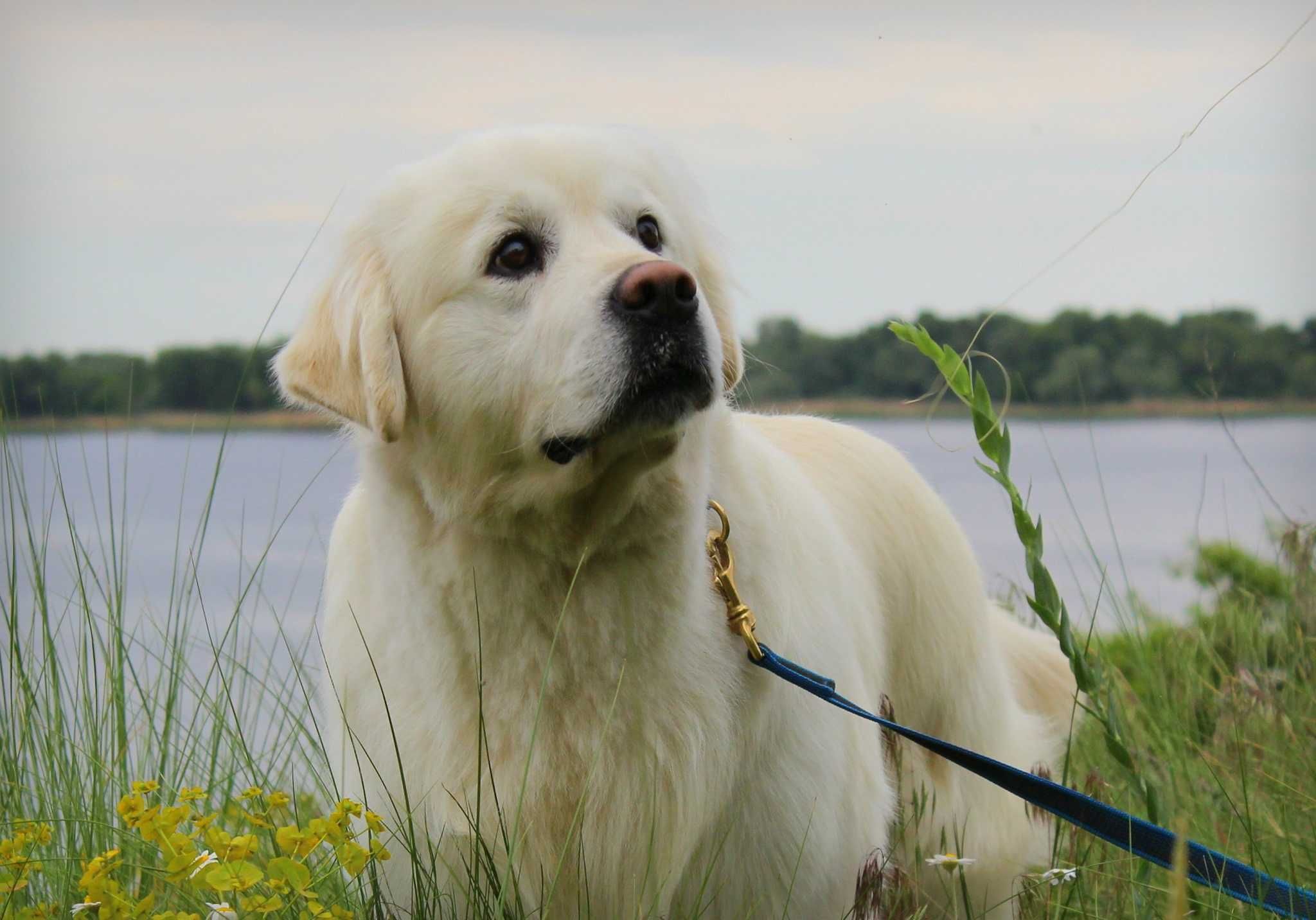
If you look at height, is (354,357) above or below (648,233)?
below

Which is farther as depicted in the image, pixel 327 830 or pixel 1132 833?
pixel 1132 833

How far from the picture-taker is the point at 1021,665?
4.06 metres

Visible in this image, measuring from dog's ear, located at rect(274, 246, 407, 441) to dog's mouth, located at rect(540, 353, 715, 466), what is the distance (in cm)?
34

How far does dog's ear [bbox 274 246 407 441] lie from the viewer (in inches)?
96.7

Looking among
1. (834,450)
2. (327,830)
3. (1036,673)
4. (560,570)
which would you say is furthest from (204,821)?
(1036,673)

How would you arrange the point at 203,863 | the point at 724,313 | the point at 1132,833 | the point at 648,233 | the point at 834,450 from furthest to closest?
1. the point at 834,450
2. the point at 724,313
3. the point at 648,233
4. the point at 1132,833
5. the point at 203,863

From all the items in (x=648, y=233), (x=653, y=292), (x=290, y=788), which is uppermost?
(x=648, y=233)

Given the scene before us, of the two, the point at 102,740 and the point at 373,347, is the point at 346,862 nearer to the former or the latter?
the point at 373,347

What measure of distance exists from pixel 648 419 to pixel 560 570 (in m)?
0.39

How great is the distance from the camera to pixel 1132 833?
85.0 inches

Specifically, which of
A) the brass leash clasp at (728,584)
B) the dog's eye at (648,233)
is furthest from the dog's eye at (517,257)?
the brass leash clasp at (728,584)

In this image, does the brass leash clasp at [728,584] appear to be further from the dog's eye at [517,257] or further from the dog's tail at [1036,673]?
the dog's tail at [1036,673]

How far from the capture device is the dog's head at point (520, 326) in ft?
7.48

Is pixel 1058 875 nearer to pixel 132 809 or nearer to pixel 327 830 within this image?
pixel 327 830
